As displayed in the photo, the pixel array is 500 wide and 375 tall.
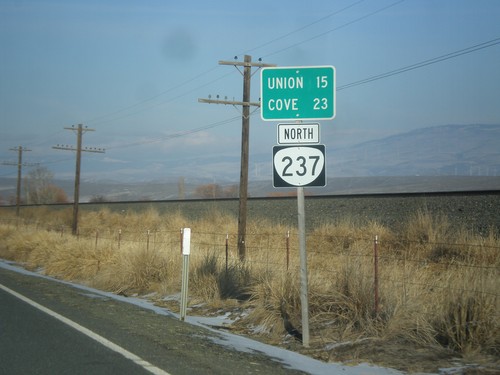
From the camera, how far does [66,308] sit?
12266 millimetres

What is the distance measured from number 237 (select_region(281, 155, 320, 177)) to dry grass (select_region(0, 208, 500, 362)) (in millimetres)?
2515

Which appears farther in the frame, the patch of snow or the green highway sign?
the green highway sign

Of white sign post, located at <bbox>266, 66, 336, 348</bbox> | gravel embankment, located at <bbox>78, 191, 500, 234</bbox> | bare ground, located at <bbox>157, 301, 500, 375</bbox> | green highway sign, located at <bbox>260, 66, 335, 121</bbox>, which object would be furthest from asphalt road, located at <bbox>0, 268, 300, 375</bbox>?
gravel embankment, located at <bbox>78, 191, 500, 234</bbox>

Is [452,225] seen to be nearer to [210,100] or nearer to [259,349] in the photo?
[210,100]

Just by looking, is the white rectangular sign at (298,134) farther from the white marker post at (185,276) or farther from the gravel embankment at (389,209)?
the gravel embankment at (389,209)

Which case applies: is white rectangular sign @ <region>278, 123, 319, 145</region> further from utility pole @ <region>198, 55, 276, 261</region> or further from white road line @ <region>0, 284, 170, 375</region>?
utility pole @ <region>198, 55, 276, 261</region>

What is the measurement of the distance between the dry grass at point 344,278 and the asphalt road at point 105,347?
70.0 inches

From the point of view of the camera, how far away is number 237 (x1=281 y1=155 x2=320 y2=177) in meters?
9.64

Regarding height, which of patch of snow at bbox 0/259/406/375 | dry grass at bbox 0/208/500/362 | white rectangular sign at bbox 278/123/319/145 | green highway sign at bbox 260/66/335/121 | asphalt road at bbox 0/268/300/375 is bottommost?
patch of snow at bbox 0/259/406/375

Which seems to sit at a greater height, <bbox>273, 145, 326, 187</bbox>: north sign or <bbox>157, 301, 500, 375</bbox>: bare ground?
<bbox>273, 145, 326, 187</bbox>: north sign

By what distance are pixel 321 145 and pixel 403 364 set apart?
3464mm

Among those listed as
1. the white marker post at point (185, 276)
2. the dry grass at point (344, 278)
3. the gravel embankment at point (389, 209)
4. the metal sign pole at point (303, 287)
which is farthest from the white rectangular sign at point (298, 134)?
the gravel embankment at point (389, 209)

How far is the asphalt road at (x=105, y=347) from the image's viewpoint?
7505 millimetres

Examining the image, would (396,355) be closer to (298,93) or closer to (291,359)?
(291,359)
